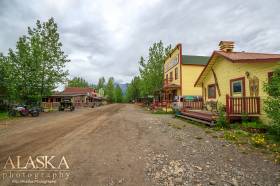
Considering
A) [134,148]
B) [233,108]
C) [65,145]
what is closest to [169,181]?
[134,148]

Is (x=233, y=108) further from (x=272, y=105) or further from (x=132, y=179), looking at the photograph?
(x=132, y=179)

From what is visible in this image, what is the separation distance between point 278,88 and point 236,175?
457cm

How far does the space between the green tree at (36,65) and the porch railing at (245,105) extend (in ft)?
81.3

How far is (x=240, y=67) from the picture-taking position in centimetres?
1297

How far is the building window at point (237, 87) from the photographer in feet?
41.8

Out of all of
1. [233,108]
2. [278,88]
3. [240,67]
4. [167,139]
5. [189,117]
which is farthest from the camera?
[189,117]

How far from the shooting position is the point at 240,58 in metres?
12.0

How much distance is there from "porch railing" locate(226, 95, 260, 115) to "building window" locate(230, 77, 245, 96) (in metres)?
1.52

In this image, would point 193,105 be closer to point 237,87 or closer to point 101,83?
point 237,87

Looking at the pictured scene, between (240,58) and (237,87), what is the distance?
233 centimetres

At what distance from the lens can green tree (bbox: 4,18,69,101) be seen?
25.9m

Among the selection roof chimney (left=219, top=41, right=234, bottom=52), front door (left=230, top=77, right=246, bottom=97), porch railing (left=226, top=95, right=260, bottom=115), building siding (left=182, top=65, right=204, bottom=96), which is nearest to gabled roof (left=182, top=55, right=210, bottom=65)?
building siding (left=182, top=65, right=204, bottom=96)

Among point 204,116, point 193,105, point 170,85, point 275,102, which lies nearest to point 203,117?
point 204,116
